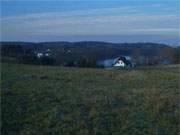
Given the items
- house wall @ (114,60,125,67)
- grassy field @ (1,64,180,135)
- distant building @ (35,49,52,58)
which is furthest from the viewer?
house wall @ (114,60,125,67)

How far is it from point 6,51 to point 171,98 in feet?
97.6

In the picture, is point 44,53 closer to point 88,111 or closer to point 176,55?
point 176,55

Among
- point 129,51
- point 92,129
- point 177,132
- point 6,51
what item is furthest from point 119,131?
point 129,51

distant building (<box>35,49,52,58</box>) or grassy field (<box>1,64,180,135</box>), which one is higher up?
distant building (<box>35,49,52,58</box>)

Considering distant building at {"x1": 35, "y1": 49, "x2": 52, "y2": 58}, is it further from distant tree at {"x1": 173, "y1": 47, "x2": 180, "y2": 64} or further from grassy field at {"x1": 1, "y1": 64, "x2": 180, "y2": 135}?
grassy field at {"x1": 1, "y1": 64, "x2": 180, "y2": 135}

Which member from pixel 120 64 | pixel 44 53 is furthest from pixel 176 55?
pixel 44 53

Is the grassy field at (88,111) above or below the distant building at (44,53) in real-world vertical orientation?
below

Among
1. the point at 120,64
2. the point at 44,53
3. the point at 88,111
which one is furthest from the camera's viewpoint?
the point at 120,64

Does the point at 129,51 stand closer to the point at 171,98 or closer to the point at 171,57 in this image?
the point at 171,57

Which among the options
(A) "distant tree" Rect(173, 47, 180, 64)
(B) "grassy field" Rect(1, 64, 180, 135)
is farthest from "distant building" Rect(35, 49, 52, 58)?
(B) "grassy field" Rect(1, 64, 180, 135)

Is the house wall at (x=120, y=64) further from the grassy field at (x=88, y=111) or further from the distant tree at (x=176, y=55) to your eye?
the grassy field at (x=88, y=111)

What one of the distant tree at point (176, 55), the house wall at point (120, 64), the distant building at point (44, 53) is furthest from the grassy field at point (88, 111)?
the distant tree at point (176, 55)

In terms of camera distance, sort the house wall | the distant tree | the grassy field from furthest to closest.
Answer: the distant tree → the house wall → the grassy field

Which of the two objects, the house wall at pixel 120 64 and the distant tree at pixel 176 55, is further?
the distant tree at pixel 176 55
